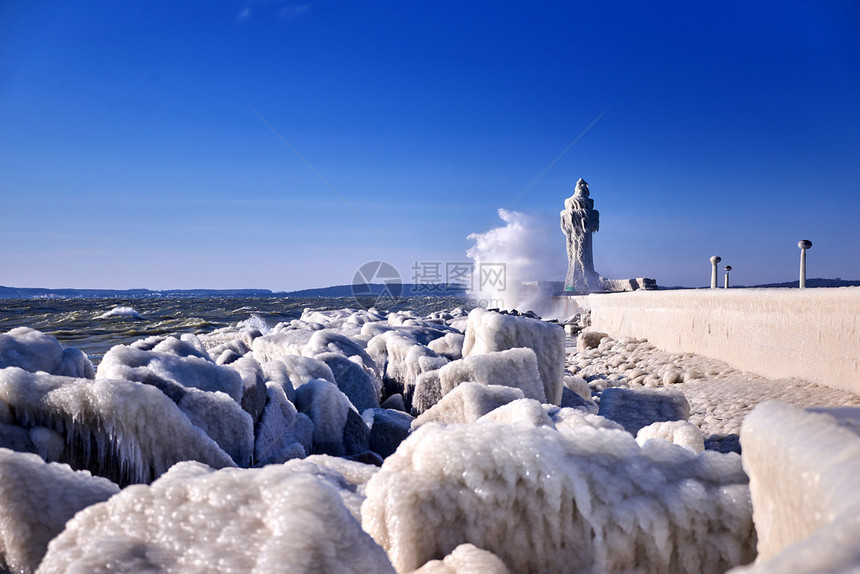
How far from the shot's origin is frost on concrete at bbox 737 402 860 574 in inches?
23.6

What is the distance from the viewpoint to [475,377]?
3.36m

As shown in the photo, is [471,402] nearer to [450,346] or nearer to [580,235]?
[450,346]

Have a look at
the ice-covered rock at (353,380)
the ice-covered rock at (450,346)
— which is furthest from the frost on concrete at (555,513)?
the ice-covered rock at (450,346)

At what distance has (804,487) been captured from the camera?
0.86 metres

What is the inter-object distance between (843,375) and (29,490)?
13.9ft

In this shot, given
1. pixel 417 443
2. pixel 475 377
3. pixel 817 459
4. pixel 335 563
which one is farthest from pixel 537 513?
pixel 475 377

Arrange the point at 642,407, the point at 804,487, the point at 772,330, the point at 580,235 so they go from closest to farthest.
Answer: the point at 804,487
the point at 642,407
the point at 772,330
the point at 580,235

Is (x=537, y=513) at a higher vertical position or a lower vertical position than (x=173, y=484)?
lower

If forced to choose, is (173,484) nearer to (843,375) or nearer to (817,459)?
(817,459)

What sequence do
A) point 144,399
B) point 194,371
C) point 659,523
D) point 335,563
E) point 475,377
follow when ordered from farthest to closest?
point 475,377 < point 194,371 < point 144,399 < point 659,523 < point 335,563

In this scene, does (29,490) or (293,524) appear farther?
(29,490)

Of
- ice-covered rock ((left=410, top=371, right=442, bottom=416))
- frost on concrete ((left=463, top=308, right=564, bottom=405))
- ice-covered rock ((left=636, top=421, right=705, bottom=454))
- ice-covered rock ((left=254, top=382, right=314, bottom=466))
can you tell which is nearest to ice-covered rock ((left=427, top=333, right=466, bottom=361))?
frost on concrete ((left=463, top=308, right=564, bottom=405))

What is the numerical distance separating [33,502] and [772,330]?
4.85 metres

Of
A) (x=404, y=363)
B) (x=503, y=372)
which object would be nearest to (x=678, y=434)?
(x=503, y=372)
